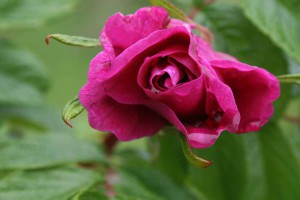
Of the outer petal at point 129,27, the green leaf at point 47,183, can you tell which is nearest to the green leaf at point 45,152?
the green leaf at point 47,183

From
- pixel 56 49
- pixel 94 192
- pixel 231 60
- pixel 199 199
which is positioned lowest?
pixel 56 49

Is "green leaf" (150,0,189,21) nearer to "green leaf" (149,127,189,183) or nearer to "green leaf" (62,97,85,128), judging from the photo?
"green leaf" (62,97,85,128)

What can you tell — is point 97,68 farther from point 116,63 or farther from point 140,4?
point 140,4

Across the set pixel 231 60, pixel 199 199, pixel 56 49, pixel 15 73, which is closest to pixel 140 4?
pixel 56 49

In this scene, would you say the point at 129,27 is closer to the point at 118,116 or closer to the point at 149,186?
the point at 118,116

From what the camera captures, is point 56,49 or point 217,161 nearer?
point 217,161
